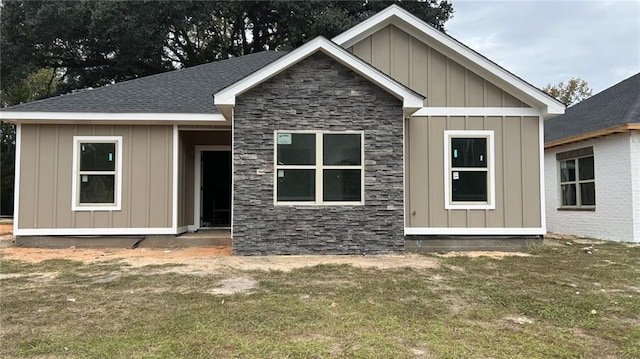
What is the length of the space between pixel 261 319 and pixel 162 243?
5.55 meters

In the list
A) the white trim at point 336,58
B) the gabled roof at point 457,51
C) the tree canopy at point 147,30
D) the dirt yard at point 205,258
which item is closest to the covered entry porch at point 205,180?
the dirt yard at point 205,258

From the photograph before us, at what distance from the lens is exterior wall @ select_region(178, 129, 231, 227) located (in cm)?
970

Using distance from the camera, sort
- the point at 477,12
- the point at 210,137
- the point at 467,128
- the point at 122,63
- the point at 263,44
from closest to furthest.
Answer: the point at 467,128
the point at 210,137
the point at 477,12
the point at 122,63
the point at 263,44

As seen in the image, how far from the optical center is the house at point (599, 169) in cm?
1030

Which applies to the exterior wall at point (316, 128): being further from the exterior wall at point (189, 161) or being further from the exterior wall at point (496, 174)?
the exterior wall at point (189, 161)

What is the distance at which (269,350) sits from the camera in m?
3.41

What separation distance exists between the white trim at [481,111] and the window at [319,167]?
1777mm

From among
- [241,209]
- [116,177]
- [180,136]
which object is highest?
[180,136]

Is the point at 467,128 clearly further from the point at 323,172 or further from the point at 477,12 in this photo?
the point at 477,12

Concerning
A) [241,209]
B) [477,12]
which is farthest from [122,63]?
[241,209]

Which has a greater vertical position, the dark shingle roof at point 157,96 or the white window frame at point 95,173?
the dark shingle roof at point 157,96

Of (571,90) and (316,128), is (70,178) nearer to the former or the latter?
(316,128)

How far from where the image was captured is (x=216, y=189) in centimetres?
1112

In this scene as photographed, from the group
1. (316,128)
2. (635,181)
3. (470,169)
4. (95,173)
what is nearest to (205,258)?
(316,128)
